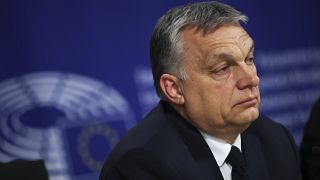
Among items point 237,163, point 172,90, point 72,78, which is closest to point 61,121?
point 72,78

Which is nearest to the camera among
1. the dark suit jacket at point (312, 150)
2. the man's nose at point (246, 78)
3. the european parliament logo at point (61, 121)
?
the man's nose at point (246, 78)

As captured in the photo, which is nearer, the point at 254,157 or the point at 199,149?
the point at 199,149

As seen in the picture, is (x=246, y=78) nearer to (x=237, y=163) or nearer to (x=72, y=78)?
(x=237, y=163)

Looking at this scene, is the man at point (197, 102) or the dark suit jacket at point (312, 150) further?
the dark suit jacket at point (312, 150)

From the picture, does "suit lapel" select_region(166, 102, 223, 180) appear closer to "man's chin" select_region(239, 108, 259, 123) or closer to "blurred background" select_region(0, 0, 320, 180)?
"man's chin" select_region(239, 108, 259, 123)

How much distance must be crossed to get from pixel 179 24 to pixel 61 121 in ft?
3.87

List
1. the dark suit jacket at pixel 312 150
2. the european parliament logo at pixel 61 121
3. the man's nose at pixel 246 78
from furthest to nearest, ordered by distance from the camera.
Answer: the european parliament logo at pixel 61 121, the dark suit jacket at pixel 312 150, the man's nose at pixel 246 78

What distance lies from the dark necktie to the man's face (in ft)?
0.28

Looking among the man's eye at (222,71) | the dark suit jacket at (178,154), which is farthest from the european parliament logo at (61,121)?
the man's eye at (222,71)

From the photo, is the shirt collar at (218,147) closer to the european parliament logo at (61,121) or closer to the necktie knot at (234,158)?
the necktie knot at (234,158)

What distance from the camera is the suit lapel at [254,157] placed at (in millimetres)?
1662

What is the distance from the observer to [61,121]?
8.29ft

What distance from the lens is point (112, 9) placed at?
2754mm

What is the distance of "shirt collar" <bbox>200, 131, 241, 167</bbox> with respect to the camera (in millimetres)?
1589
